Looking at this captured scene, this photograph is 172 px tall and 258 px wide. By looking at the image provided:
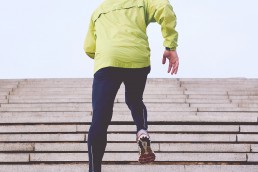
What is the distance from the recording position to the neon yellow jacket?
9.43 feet

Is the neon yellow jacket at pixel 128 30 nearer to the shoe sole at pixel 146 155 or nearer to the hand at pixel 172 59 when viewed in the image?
the hand at pixel 172 59

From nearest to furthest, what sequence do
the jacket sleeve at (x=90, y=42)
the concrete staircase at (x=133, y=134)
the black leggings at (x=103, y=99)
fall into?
the black leggings at (x=103, y=99), the jacket sleeve at (x=90, y=42), the concrete staircase at (x=133, y=134)

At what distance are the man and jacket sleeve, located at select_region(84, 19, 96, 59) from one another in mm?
91

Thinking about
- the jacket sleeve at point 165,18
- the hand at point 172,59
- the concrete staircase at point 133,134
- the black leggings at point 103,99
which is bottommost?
the concrete staircase at point 133,134

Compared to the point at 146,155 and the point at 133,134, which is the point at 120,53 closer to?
the point at 146,155

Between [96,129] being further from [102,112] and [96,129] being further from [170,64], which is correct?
[170,64]

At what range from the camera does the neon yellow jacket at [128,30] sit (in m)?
2.87

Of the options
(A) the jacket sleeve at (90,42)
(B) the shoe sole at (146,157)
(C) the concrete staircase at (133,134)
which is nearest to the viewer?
(B) the shoe sole at (146,157)

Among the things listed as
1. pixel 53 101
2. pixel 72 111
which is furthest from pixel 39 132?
pixel 53 101

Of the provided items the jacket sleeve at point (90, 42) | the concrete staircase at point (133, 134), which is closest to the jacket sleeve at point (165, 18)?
the jacket sleeve at point (90, 42)

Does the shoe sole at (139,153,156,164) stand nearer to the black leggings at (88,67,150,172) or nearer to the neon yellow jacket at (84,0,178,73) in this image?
the black leggings at (88,67,150,172)

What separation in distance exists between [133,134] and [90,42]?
5.88ft

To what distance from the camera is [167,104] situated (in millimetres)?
6258

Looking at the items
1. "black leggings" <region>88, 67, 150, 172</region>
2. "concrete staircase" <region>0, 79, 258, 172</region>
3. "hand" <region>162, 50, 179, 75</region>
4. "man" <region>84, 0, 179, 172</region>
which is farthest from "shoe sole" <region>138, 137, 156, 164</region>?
"concrete staircase" <region>0, 79, 258, 172</region>
